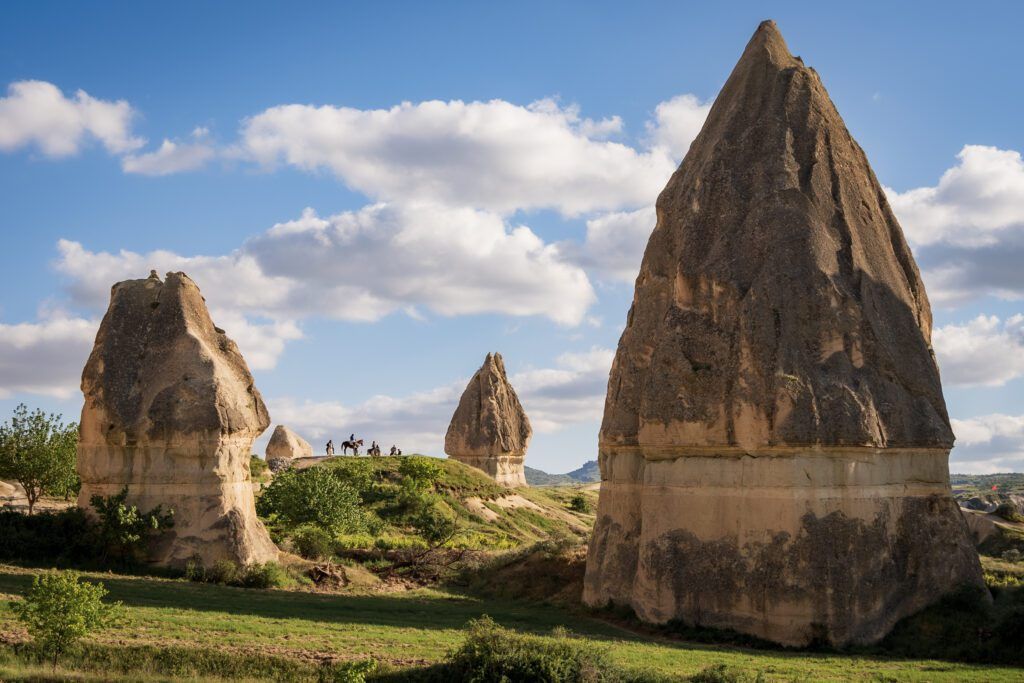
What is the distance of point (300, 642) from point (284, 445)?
2156 inches

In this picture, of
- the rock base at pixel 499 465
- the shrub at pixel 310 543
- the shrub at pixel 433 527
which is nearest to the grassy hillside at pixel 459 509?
the shrub at pixel 433 527

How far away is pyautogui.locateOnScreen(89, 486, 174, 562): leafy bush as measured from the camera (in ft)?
89.6

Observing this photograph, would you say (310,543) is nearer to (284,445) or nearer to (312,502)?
(312,502)

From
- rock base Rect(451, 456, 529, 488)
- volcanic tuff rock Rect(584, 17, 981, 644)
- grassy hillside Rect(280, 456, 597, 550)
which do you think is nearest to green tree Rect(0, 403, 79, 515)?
grassy hillside Rect(280, 456, 597, 550)

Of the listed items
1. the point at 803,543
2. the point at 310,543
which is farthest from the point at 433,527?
the point at 803,543

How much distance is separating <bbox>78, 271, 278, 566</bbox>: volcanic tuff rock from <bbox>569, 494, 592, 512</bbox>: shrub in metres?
42.3

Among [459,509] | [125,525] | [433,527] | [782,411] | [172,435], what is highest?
[782,411]

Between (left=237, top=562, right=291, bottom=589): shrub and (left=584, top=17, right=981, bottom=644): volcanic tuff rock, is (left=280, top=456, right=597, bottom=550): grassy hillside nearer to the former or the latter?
(left=237, top=562, right=291, bottom=589): shrub

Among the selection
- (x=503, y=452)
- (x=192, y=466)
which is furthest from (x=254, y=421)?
(x=503, y=452)

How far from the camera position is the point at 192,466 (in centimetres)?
2823

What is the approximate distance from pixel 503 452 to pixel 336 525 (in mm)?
39729

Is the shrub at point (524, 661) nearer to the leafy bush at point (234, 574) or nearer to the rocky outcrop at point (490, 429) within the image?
the leafy bush at point (234, 574)

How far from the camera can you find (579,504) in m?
70.8

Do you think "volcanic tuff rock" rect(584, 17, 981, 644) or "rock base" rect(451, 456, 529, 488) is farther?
"rock base" rect(451, 456, 529, 488)
